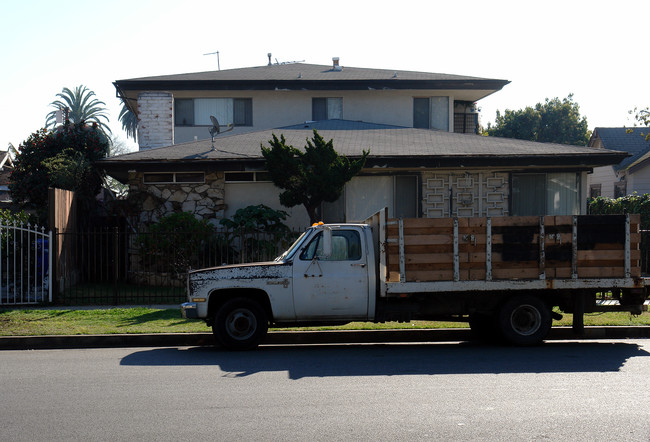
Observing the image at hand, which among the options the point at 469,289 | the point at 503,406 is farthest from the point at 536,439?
the point at 469,289

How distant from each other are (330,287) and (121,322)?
186 inches

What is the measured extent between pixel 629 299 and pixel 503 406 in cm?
500

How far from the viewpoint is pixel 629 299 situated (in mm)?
10594

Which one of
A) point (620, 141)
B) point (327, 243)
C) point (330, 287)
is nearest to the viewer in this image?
point (327, 243)

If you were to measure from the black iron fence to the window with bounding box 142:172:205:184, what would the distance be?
1.87 meters

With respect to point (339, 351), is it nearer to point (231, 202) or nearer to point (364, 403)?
point (364, 403)

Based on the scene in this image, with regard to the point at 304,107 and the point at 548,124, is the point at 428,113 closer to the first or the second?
the point at 304,107

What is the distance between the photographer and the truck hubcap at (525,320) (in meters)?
10.3

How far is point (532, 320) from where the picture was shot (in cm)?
1038

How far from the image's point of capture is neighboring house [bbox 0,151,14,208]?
32866mm

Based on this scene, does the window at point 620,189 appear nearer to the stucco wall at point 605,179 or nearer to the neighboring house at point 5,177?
the stucco wall at point 605,179

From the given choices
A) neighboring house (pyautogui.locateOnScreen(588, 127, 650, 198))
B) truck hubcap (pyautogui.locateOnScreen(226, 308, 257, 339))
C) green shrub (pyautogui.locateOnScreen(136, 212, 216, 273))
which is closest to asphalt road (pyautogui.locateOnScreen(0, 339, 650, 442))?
truck hubcap (pyautogui.locateOnScreen(226, 308, 257, 339))

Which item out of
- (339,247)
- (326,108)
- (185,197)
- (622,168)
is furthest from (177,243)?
(622,168)

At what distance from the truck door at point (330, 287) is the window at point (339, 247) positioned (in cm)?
3
